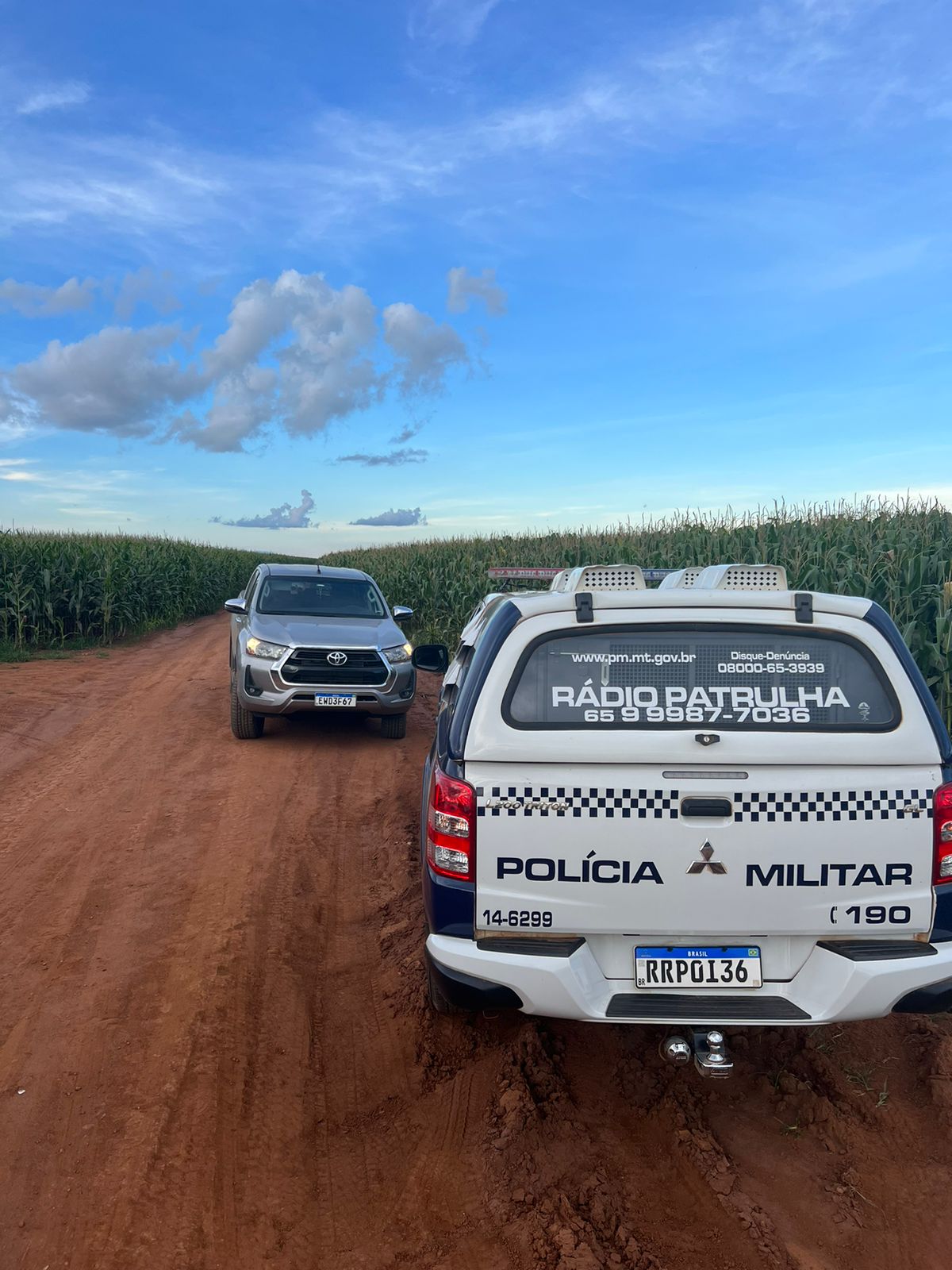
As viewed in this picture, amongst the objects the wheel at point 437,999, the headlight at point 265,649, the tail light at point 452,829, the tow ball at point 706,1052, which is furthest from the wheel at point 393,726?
the tow ball at point 706,1052

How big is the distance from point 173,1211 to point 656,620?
2602 mm

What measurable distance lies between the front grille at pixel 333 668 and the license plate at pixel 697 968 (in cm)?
685

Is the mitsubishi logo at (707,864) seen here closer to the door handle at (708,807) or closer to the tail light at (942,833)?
the door handle at (708,807)

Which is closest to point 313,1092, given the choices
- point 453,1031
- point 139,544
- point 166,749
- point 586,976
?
point 453,1031

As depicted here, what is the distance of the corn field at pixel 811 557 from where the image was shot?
8.69m

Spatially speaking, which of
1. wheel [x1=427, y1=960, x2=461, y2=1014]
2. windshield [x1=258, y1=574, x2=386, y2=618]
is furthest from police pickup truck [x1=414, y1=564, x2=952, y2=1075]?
windshield [x1=258, y1=574, x2=386, y2=618]

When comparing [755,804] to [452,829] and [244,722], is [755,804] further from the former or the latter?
[244,722]

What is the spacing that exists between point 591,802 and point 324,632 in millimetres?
7166

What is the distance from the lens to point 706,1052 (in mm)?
3305

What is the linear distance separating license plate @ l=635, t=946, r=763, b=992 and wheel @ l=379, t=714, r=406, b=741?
7.28m

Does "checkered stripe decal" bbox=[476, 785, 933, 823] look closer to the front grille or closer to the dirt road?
the dirt road

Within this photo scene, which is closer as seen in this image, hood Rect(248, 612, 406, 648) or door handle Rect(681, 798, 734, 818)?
door handle Rect(681, 798, 734, 818)

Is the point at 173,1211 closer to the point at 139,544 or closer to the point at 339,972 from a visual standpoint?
the point at 339,972

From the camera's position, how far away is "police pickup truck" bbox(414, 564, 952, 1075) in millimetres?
3098
